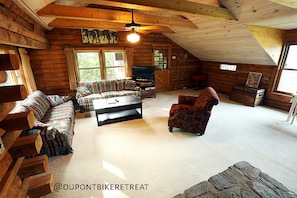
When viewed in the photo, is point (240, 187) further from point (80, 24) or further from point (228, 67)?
point (228, 67)

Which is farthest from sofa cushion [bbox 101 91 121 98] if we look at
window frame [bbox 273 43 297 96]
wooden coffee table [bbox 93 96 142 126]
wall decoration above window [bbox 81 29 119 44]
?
window frame [bbox 273 43 297 96]

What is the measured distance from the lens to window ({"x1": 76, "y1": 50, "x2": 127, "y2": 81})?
4820 millimetres

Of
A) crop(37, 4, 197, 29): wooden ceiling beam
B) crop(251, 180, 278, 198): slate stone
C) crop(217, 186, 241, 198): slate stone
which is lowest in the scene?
crop(217, 186, 241, 198): slate stone

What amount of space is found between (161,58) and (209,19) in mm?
2850

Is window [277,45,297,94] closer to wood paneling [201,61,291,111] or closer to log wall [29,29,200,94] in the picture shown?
wood paneling [201,61,291,111]

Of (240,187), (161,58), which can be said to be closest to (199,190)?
(240,187)

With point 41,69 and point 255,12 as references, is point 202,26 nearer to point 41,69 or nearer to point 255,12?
point 255,12

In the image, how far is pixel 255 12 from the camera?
286cm

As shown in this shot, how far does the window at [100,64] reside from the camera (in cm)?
482

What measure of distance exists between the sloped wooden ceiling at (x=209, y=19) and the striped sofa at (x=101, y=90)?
64.9 inches

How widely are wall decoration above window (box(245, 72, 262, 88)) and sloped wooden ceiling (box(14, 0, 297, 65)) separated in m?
0.40

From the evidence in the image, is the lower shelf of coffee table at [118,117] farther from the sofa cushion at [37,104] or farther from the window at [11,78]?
the window at [11,78]

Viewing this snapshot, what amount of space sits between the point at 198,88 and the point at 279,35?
3230mm

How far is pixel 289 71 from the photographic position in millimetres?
3990
